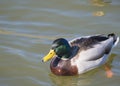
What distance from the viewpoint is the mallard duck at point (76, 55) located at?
26.7 feet

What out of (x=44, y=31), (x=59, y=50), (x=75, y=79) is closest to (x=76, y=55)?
(x=59, y=50)

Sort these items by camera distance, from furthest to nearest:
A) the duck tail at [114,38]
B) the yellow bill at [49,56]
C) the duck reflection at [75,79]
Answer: the duck tail at [114,38] < the duck reflection at [75,79] < the yellow bill at [49,56]

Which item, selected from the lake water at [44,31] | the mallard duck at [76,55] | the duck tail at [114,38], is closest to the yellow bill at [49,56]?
the mallard duck at [76,55]

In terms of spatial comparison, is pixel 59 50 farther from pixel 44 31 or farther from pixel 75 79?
pixel 44 31

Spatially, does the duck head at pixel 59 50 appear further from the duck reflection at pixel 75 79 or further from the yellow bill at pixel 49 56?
the duck reflection at pixel 75 79

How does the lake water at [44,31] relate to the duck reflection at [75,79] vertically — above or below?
above

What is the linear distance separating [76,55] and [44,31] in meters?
1.65

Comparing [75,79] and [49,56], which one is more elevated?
[49,56]

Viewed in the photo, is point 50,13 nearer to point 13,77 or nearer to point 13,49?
point 13,49

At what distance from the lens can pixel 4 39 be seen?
9.29 meters

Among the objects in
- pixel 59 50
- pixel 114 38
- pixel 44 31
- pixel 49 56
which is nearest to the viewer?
pixel 49 56

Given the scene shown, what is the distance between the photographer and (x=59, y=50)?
812 cm

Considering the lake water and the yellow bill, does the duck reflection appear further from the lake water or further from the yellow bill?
the yellow bill

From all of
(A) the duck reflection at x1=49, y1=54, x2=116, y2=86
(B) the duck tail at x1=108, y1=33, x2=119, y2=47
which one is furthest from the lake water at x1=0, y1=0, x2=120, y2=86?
(B) the duck tail at x1=108, y1=33, x2=119, y2=47
